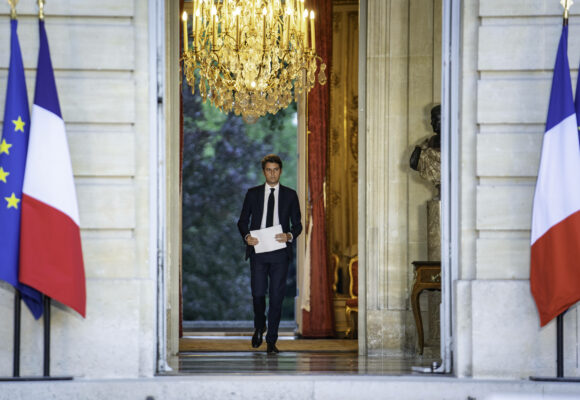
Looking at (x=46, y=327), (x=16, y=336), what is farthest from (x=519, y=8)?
(x=16, y=336)

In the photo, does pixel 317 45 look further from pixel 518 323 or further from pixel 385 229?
pixel 518 323

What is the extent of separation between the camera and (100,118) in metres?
6.07

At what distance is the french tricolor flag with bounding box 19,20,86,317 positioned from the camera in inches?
222

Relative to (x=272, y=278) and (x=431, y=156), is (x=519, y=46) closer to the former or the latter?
(x=431, y=156)

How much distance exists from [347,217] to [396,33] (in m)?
3.23

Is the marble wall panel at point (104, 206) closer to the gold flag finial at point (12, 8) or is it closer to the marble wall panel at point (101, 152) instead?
the marble wall panel at point (101, 152)

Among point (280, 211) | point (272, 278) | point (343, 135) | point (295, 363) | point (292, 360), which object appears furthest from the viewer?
point (343, 135)

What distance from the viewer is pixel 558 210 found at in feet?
19.3

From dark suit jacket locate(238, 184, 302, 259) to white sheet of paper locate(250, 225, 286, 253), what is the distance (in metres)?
0.13

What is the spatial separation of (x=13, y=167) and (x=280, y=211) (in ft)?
11.1

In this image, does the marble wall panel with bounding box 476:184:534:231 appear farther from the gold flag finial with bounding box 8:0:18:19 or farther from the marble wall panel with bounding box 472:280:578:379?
the gold flag finial with bounding box 8:0:18:19

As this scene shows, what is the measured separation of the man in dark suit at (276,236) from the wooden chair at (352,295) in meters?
1.83

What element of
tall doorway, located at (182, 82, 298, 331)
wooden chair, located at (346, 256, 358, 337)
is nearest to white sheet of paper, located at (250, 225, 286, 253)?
wooden chair, located at (346, 256, 358, 337)

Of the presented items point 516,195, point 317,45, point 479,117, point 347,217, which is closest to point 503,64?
point 479,117
